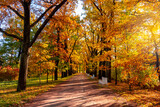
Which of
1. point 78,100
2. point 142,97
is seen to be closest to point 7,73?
point 78,100

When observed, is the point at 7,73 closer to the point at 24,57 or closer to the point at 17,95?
the point at 24,57

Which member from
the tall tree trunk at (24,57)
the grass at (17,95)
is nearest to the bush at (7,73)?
the grass at (17,95)

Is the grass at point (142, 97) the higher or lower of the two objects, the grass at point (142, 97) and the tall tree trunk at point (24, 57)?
the lower

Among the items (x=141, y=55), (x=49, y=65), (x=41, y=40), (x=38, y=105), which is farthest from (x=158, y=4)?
(x=41, y=40)

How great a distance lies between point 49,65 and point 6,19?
6.96m

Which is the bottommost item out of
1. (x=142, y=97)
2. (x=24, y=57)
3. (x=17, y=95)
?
(x=142, y=97)

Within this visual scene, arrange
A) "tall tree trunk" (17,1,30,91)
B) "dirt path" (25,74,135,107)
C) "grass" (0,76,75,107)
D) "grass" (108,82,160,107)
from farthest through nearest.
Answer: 1. "tall tree trunk" (17,1,30,91)
2. "grass" (108,82,160,107)
3. "grass" (0,76,75,107)
4. "dirt path" (25,74,135,107)

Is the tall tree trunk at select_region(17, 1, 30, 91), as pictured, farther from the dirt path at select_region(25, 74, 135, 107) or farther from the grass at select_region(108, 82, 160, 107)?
the grass at select_region(108, 82, 160, 107)

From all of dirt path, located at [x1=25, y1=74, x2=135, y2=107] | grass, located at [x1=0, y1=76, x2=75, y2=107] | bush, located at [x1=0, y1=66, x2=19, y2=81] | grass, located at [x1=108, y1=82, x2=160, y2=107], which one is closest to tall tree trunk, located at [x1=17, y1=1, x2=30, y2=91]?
grass, located at [x1=0, y1=76, x2=75, y2=107]

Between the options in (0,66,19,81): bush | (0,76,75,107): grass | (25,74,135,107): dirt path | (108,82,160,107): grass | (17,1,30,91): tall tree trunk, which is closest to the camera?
(25,74,135,107): dirt path

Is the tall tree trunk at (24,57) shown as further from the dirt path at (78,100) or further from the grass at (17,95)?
the dirt path at (78,100)

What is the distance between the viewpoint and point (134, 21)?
6004mm

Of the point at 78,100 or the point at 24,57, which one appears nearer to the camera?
the point at 78,100

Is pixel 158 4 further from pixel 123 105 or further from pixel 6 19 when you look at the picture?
pixel 6 19
